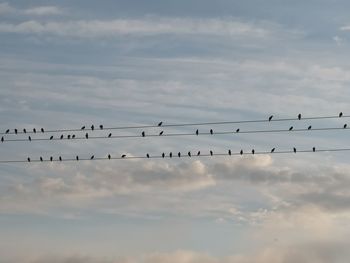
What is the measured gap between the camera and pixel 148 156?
72938mm

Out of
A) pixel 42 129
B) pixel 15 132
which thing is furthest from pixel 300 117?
pixel 15 132

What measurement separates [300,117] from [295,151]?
8.39 metres

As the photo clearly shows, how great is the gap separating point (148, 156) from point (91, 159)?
6.84 meters

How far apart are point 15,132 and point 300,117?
29579 mm

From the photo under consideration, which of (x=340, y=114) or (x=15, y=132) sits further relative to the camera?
(x=15, y=132)

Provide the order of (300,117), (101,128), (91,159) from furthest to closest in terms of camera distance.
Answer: (91,159)
(101,128)
(300,117)

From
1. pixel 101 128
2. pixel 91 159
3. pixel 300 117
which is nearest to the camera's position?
pixel 300 117

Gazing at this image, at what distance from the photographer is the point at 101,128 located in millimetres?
71250

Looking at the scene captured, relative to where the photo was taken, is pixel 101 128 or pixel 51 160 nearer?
pixel 101 128

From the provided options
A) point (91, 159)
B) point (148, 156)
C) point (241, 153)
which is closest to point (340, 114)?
point (241, 153)

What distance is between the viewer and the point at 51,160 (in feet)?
259

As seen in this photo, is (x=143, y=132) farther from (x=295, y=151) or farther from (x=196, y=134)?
(x=295, y=151)

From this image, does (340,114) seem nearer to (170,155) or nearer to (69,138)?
(170,155)

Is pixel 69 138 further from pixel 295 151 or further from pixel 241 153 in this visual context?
pixel 295 151
